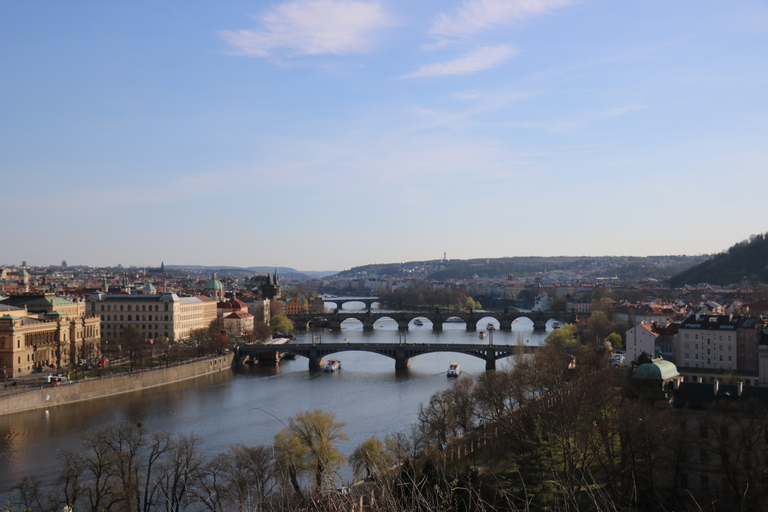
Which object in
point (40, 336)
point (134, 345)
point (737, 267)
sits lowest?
point (134, 345)

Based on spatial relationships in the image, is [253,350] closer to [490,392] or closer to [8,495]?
[490,392]

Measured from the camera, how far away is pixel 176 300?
5556 cm

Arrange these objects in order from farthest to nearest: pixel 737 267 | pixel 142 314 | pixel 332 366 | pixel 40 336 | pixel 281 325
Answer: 1. pixel 737 267
2. pixel 281 325
3. pixel 142 314
4. pixel 332 366
5. pixel 40 336

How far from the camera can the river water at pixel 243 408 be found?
2480 centimetres

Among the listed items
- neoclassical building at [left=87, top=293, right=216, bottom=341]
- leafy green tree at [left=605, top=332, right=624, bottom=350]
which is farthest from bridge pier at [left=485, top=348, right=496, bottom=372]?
neoclassical building at [left=87, top=293, right=216, bottom=341]

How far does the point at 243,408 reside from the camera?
105ft

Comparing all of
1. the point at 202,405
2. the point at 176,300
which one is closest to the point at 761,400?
the point at 202,405

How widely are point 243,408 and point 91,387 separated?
7166 mm

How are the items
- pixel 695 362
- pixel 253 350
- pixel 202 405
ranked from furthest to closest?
pixel 253 350, pixel 695 362, pixel 202 405

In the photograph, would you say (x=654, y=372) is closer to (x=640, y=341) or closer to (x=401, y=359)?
(x=640, y=341)

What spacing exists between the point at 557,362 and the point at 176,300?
33463 mm

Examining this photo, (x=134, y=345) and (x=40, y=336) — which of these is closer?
(x=40, y=336)

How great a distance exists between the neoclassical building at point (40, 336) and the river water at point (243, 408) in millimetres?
5803

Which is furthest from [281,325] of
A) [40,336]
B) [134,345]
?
[40,336]
